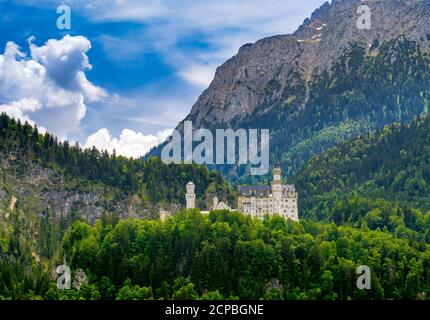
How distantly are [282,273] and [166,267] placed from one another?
25722 millimetres

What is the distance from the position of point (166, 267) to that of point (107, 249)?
53.2 feet

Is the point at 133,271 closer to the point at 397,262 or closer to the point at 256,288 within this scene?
the point at 256,288

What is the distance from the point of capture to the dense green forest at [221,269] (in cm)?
17962

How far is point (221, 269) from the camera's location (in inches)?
7195

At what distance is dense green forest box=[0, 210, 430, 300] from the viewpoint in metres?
180

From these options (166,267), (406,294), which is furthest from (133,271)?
(406,294)

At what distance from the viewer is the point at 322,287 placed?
7239 inches
